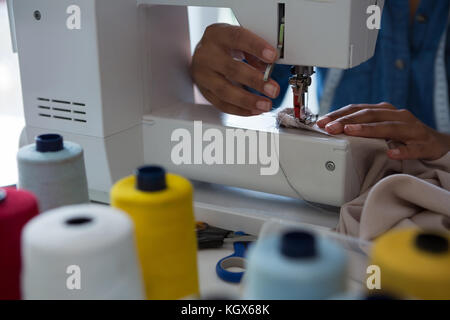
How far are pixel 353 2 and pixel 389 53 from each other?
31.8 inches

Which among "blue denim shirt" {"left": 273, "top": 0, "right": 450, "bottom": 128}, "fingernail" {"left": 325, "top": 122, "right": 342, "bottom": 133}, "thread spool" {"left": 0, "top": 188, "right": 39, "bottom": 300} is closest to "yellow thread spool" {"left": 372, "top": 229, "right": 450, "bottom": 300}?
"thread spool" {"left": 0, "top": 188, "right": 39, "bottom": 300}

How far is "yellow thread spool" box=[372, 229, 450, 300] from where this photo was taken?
54 cm

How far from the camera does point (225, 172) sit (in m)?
1.19

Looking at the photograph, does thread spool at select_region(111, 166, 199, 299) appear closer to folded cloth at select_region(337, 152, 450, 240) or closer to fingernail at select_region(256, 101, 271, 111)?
folded cloth at select_region(337, 152, 450, 240)

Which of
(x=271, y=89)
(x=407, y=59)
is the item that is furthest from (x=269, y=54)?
(x=407, y=59)

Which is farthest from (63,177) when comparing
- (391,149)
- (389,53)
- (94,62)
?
(389,53)

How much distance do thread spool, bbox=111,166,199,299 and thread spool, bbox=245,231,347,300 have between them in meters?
0.17

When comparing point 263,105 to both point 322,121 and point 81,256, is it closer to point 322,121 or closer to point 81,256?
point 322,121

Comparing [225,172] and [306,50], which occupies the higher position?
[306,50]

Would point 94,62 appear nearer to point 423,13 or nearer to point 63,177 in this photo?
Result: point 63,177

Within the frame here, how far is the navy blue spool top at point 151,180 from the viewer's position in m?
0.68

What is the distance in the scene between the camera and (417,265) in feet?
1.78
